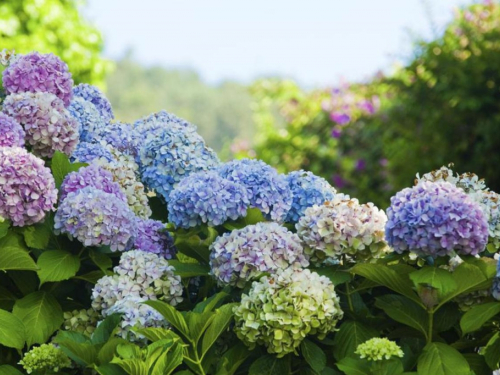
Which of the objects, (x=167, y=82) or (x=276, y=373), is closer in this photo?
(x=276, y=373)

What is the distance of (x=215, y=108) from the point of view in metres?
48.7

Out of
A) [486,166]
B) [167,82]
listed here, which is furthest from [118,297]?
[167,82]

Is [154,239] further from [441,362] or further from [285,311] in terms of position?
[441,362]

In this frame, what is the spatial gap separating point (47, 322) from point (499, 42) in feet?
23.5

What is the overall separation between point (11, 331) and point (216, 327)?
0.62 metres

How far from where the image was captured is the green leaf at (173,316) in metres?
2.37

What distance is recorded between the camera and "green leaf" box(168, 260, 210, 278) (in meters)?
2.69

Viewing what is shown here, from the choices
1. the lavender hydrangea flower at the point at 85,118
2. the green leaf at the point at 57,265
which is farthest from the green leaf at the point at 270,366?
the lavender hydrangea flower at the point at 85,118

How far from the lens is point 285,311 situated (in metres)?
2.40

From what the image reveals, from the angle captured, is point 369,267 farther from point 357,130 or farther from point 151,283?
point 357,130

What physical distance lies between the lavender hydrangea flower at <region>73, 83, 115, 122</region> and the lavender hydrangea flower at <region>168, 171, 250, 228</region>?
3.33 ft

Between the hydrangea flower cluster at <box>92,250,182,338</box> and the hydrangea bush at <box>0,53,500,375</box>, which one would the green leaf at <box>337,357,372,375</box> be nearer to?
the hydrangea bush at <box>0,53,500,375</box>

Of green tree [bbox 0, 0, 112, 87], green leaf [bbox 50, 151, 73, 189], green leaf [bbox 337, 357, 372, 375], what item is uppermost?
green tree [bbox 0, 0, 112, 87]

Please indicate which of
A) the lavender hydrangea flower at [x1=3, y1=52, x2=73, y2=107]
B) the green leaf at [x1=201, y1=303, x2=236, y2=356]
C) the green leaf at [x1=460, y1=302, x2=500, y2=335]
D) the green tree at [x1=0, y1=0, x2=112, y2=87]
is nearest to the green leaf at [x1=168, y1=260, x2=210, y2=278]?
the green leaf at [x1=201, y1=303, x2=236, y2=356]
